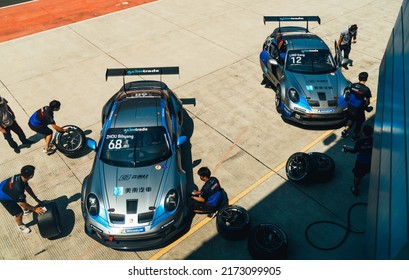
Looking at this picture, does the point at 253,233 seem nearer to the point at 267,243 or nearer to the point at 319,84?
the point at 267,243

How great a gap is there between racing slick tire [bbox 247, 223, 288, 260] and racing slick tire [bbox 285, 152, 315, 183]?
75.1 inches

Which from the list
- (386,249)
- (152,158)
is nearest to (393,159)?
(386,249)

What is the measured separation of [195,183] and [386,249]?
4.97 metres

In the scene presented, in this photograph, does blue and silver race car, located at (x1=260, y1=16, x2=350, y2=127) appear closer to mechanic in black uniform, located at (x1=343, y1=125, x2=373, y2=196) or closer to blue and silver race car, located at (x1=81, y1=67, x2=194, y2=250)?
mechanic in black uniform, located at (x1=343, y1=125, x2=373, y2=196)

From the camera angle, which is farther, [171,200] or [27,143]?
[27,143]

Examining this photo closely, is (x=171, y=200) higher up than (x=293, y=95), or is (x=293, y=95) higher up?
(x=293, y=95)

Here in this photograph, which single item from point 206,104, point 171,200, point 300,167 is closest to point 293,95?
point 300,167

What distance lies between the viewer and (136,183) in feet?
23.8

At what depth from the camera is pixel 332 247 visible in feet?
23.5

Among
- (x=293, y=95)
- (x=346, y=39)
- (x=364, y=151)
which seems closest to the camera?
(x=364, y=151)

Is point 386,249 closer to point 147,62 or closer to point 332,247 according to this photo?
point 332,247

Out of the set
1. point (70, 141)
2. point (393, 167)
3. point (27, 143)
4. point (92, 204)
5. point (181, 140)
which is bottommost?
point (27, 143)

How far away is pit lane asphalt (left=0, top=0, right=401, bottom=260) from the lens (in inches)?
296

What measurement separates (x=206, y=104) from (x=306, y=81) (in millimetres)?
3322
